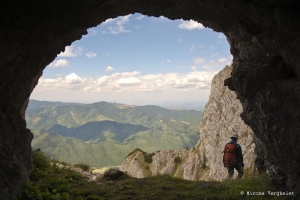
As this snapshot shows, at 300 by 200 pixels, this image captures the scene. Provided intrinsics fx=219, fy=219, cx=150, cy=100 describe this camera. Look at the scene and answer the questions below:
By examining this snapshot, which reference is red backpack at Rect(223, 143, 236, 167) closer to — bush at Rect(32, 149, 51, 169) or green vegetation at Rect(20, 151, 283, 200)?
green vegetation at Rect(20, 151, 283, 200)

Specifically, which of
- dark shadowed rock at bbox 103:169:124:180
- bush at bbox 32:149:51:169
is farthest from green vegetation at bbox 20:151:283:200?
dark shadowed rock at bbox 103:169:124:180

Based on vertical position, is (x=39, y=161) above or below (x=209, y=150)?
above

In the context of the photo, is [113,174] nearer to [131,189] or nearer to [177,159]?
[131,189]

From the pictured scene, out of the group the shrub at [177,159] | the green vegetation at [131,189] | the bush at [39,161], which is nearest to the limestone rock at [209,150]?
the shrub at [177,159]

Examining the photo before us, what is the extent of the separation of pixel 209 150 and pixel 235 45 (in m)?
71.5

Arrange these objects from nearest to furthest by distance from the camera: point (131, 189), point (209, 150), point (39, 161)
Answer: point (131, 189) → point (39, 161) → point (209, 150)

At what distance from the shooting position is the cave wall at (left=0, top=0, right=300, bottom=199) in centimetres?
859

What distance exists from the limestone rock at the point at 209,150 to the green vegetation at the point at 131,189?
55.8 m

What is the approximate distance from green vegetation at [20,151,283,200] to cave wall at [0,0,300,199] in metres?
1.17

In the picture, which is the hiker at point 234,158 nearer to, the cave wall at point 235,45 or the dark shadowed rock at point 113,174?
the cave wall at point 235,45

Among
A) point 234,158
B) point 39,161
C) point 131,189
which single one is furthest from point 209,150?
point 39,161

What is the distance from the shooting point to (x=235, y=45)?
13844 millimetres

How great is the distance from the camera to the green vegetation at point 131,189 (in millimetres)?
11195

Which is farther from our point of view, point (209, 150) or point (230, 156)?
point (209, 150)
